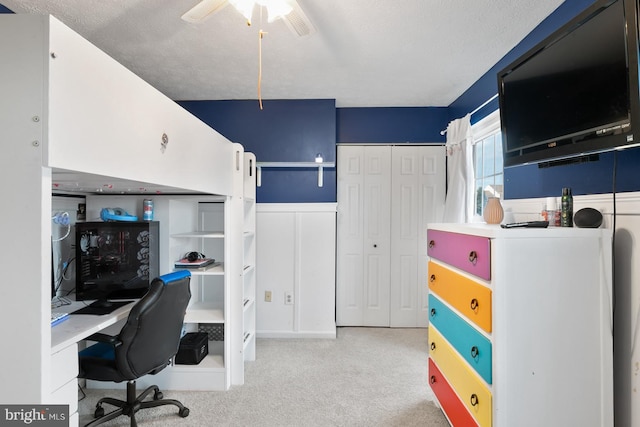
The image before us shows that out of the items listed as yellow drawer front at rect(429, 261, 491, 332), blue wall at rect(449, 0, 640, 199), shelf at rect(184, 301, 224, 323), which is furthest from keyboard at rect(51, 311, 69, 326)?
blue wall at rect(449, 0, 640, 199)

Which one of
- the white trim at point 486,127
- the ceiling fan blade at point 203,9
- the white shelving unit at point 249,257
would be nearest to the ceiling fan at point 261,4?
the ceiling fan blade at point 203,9

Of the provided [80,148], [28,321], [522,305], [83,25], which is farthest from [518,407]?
[83,25]

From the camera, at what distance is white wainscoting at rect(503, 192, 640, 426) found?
1.32m

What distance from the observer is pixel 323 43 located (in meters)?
2.20

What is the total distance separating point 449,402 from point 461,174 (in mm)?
1965

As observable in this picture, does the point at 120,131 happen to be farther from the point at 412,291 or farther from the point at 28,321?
the point at 412,291

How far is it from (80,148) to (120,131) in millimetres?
237

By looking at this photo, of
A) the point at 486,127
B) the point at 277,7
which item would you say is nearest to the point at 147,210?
the point at 277,7

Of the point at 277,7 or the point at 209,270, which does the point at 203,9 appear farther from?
the point at 209,270

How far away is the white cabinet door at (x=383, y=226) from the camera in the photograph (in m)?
3.56

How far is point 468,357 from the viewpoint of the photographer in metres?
1.52

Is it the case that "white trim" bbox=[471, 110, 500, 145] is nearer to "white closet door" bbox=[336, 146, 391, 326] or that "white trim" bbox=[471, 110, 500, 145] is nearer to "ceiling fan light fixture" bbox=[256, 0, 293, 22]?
"white closet door" bbox=[336, 146, 391, 326]

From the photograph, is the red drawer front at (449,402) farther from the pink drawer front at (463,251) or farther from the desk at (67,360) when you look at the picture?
the desk at (67,360)

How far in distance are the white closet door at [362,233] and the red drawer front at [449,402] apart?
151cm
